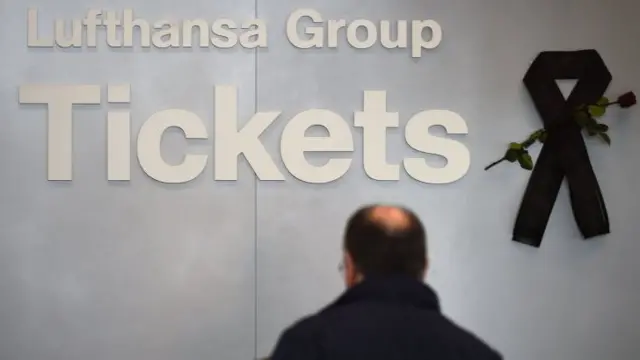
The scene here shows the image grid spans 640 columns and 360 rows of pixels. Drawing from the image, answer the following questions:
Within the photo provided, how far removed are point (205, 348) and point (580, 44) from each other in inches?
84.1

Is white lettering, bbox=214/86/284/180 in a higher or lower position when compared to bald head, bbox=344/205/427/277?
higher

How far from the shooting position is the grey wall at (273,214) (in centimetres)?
341

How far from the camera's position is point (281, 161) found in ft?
11.2

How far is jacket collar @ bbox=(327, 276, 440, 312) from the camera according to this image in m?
1.79

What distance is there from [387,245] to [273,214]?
160 centimetres

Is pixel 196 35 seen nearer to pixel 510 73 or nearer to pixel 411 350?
pixel 510 73

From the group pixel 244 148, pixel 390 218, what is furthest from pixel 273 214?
pixel 390 218

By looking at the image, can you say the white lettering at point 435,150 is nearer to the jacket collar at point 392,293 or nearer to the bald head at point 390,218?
the bald head at point 390,218

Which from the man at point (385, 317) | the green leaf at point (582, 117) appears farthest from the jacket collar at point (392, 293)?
the green leaf at point (582, 117)

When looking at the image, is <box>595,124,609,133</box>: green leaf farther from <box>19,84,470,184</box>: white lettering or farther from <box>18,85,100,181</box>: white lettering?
<box>18,85,100,181</box>: white lettering

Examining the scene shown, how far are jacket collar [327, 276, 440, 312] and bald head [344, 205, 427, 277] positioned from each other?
0.05 metres

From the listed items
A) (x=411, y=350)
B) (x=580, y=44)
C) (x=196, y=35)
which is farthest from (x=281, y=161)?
(x=411, y=350)

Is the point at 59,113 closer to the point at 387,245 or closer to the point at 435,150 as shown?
the point at 435,150

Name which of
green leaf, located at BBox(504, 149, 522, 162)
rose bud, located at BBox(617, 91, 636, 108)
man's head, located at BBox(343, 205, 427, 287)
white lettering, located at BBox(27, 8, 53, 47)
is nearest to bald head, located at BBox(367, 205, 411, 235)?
man's head, located at BBox(343, 205, 427, 287)
